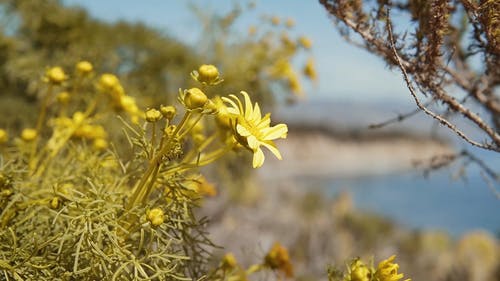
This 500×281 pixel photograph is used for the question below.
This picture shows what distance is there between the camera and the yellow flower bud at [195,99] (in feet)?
2.31

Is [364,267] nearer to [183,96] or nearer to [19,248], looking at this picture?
[183,96]

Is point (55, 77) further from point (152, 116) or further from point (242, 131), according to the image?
point (242, 131)

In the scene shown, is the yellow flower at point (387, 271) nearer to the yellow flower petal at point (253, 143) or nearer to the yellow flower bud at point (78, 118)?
the yellow flower petal at point (253, 143)

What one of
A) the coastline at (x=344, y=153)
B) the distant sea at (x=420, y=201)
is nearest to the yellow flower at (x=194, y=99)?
the distant sea at (x=420, y=201)

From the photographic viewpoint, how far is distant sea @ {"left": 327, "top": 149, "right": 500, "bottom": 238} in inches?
484

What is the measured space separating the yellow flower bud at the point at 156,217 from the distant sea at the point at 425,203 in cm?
982

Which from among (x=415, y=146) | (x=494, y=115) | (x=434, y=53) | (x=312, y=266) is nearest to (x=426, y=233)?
(x=312, y=266)

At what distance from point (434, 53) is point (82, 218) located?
57cm

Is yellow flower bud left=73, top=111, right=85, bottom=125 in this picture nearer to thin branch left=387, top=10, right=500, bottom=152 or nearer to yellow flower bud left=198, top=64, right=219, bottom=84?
yellow flower bud left=198, top=64, right=219, bottom=84

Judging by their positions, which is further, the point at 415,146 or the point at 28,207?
the point at 415,146

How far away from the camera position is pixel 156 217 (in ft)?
2.46


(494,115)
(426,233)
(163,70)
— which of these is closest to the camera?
(494,115)

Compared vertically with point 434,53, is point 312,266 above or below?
above

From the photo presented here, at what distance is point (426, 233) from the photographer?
25.6 feet
